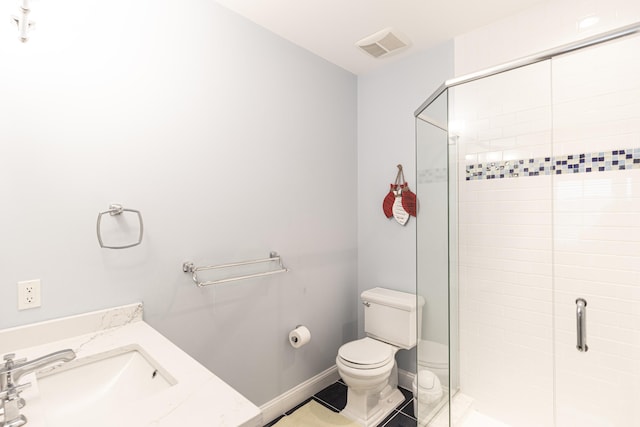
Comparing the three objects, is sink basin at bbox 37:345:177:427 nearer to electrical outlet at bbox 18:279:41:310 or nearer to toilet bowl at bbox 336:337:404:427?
electrical outlet at bbox 18:279:41:310

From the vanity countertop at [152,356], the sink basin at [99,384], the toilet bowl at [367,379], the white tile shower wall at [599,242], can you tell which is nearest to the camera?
the vanity countertop at [152,356]

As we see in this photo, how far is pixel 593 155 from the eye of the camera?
1629 mm

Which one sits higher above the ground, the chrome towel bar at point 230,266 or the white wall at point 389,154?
the white wall at point 389,154

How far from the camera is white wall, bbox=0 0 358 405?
127cm

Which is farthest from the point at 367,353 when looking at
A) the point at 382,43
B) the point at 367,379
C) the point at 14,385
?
the point at 382,43

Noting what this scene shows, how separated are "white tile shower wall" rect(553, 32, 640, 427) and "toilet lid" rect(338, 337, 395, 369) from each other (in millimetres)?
922

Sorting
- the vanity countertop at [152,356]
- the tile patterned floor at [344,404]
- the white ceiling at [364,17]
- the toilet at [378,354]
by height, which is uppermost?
the white ceiling at [364,17]

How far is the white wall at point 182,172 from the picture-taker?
4.16 ft

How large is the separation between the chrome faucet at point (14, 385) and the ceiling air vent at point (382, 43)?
223cm

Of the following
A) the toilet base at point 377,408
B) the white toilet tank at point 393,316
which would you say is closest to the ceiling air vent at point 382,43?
the white toilet tank at point 393,316

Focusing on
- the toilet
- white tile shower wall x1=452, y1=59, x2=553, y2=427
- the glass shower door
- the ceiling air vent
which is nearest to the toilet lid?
the toilet

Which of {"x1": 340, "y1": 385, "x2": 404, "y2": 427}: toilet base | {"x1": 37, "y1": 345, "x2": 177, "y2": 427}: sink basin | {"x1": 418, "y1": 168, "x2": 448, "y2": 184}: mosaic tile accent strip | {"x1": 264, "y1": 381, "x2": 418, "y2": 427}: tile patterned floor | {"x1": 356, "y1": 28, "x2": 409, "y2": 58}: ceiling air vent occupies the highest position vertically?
{"x1": 356, "y1": 28, "x2": 409, "y2": 58}: ceiling air vent

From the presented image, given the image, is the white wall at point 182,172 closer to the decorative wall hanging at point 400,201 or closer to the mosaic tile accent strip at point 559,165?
the decorative wall hanging at point 400,201

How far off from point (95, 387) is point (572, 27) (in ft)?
9.00
